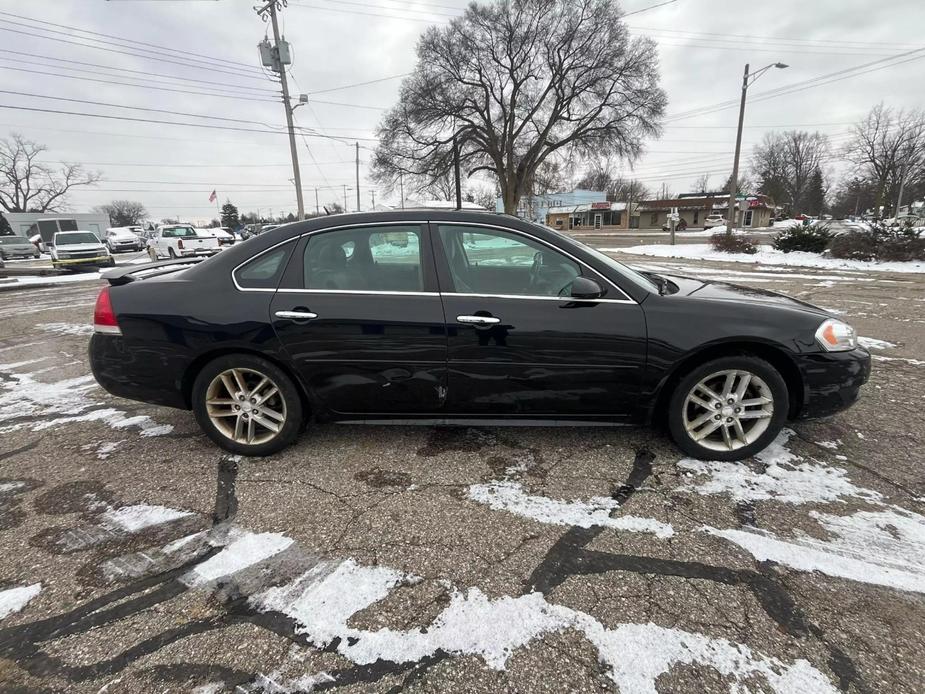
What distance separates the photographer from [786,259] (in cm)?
1641

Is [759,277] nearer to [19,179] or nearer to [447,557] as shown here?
[447,557]

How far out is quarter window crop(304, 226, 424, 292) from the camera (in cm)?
281

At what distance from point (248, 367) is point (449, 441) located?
140cm

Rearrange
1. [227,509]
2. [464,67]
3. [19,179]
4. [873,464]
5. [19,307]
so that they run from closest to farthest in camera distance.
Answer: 1. [227,509]
2. [873,464]
3. [19,307]
4. [464,67]
5. [19,179]

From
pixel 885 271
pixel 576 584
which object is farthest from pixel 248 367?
pixel 885 271

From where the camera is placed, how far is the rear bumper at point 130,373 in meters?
2.91

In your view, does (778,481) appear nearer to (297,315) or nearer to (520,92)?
(297,315)

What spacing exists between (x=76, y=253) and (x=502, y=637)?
2175cm

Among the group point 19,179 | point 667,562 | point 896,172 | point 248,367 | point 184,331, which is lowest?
point 667,562

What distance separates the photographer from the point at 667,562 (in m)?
2.07

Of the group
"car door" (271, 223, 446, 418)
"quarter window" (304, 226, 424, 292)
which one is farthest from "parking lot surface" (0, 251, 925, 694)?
"quarter window" (304, 226, 424, 292)

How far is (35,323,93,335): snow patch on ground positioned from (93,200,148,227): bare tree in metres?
97.1

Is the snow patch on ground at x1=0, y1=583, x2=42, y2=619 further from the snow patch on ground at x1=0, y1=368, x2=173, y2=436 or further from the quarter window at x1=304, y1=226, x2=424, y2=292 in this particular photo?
the quarter window at x1=304, y1=226, x2=424, y2=292

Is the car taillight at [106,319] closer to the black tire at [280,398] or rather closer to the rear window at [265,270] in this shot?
the black tire at [280,398]
